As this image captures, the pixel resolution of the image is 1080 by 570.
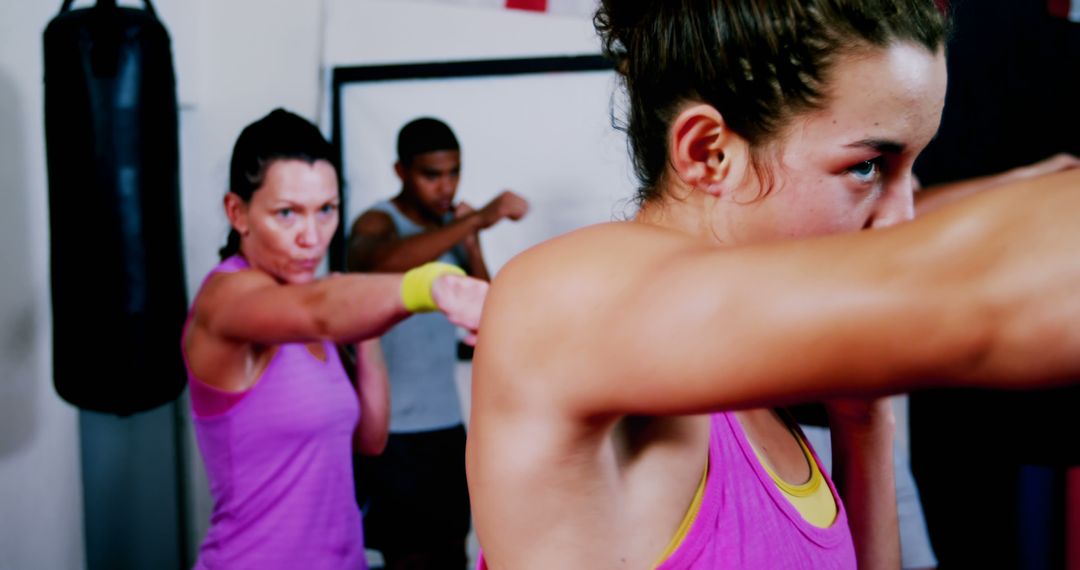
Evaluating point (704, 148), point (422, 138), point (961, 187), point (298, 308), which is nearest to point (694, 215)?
point (704, 148)

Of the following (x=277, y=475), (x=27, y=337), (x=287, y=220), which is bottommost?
(x=277, y=475)

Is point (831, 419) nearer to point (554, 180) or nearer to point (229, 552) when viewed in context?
point (229, 552)

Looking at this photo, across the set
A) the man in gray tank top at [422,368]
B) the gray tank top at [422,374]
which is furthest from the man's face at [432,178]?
the gray tank top at [422,374]

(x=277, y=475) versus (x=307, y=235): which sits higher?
(x=307, y=235)

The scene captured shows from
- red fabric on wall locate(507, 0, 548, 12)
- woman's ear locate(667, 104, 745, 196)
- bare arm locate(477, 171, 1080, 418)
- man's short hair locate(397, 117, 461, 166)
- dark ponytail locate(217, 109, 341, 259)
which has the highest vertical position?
red fabric on wall locate(507, 0, 548, 12)

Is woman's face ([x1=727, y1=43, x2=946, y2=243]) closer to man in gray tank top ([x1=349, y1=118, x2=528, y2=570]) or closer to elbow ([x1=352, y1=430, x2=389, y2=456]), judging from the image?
elbow ([x1=352, y1=430, x2=389, y2=456])

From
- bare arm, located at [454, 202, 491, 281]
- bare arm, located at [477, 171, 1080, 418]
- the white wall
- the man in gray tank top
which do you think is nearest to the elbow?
the man in gray tank top

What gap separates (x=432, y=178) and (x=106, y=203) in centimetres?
98

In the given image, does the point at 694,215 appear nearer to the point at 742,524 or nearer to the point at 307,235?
the point at 742,524

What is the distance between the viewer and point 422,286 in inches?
44.6

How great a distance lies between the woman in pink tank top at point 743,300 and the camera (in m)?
0.28

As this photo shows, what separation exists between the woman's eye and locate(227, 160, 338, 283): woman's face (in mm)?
1169

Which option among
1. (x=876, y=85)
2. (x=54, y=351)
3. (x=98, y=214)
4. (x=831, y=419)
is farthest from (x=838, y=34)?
(x=54, y=351)

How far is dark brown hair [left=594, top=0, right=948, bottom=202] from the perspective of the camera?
47 centimetres
